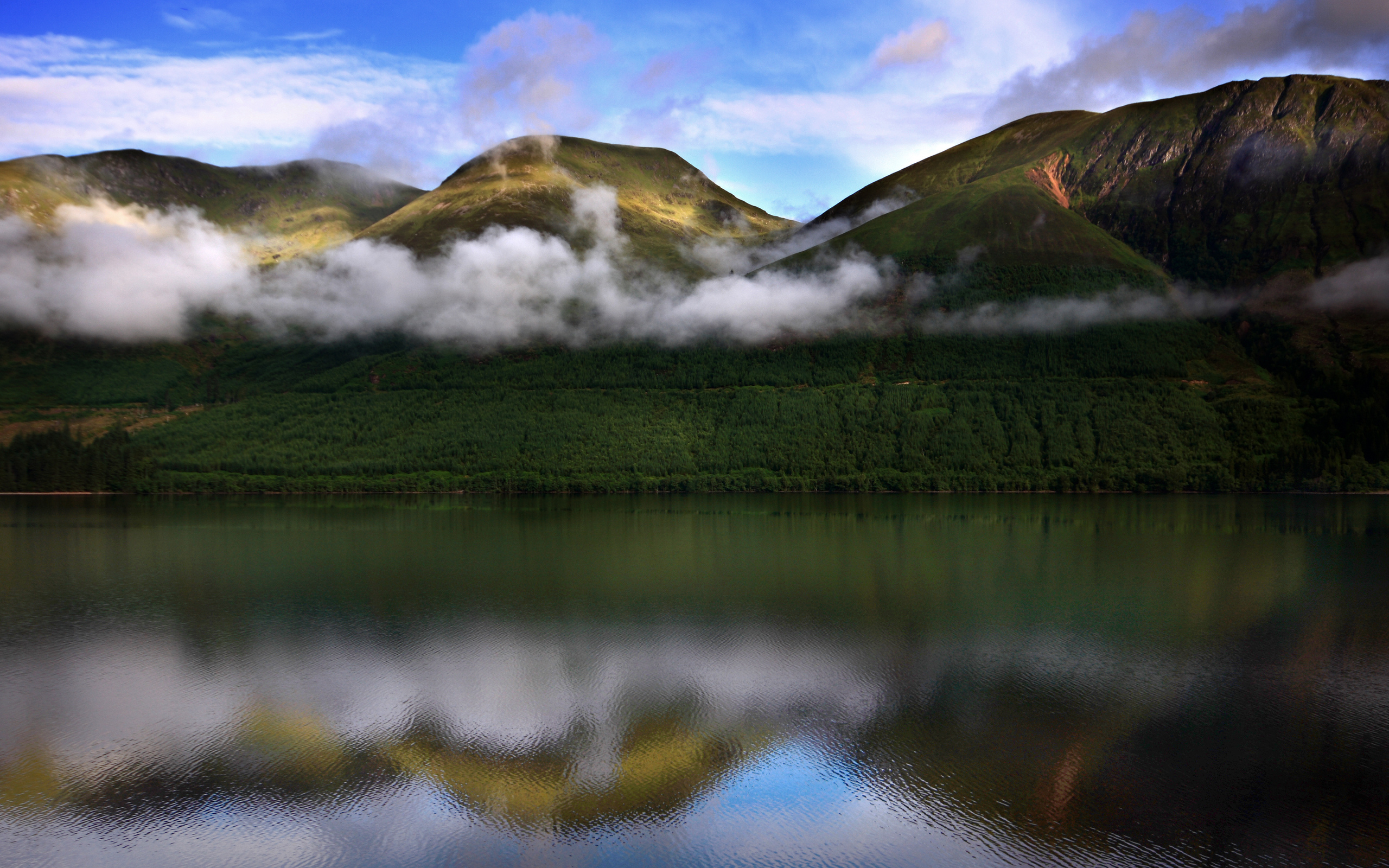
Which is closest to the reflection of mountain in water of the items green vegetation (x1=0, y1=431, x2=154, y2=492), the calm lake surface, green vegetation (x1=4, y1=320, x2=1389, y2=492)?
the calm lake surface

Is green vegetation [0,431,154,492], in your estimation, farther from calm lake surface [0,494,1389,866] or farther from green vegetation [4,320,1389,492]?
calm lake surface [0,494,1389,866]

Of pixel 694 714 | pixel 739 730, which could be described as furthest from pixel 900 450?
pixel 739 730

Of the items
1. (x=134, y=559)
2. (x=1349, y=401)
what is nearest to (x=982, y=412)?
(x=1349, y=401)

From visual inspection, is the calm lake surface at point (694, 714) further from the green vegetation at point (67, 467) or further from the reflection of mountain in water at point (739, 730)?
the green vegetation at point (67, 467)

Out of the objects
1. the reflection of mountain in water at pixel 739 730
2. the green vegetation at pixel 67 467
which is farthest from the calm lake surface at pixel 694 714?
the green vegetation at pixel 67 467

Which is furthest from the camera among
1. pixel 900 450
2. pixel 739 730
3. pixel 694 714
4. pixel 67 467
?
pixel 900 450

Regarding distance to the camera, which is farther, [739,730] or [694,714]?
[694,714]

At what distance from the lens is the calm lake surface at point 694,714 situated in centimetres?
1809

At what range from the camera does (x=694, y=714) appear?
84.0 feet

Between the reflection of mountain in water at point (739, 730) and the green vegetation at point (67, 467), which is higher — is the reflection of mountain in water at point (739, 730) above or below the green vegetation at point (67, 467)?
above

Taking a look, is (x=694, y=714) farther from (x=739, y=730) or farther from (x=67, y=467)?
(x=67, y=467)

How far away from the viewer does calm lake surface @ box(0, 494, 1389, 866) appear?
18094mm

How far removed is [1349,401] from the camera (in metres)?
180

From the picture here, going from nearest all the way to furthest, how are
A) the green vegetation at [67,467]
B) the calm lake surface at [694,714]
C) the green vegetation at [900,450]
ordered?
the calm lake surface at [694,714]
the green vegetation at [67,467]
the green vegetation at [900,450]
